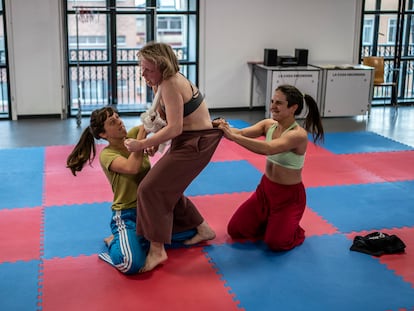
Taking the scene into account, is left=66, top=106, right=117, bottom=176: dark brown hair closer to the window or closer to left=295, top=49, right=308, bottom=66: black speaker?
left=295, top=49, right=308, bottom=66: black speaker

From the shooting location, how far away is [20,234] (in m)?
4.07

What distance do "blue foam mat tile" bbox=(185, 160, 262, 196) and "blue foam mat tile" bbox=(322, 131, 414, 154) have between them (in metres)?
1.42

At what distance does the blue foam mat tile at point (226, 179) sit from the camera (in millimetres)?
5129

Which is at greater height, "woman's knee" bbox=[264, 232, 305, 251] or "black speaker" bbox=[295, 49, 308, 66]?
"black speaker" bbox=[295, 49, 308, 66]

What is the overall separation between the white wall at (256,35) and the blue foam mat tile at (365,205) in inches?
169

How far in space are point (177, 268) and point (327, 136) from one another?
444cm

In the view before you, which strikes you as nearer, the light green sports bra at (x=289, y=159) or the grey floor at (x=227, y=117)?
the light green sports bra at (x=289, y=159)

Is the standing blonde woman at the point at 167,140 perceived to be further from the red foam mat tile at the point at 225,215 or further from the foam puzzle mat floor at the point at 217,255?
the red foam mat tile at the point at 225,215

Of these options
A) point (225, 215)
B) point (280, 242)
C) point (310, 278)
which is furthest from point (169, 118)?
point (225, 215)

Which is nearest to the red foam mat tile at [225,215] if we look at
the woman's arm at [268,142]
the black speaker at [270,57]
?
the woman's arm at [268,142]

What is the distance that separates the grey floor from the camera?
711 cm

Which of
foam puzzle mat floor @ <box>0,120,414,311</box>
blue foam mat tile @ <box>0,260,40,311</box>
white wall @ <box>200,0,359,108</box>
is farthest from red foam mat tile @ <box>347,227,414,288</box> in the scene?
white wall @ <box>200,0,359,108</box>

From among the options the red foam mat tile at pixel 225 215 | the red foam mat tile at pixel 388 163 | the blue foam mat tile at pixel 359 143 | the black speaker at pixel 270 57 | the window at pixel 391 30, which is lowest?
the red foam mat tile at pixel 225 215

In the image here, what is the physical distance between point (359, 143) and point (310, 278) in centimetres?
397
